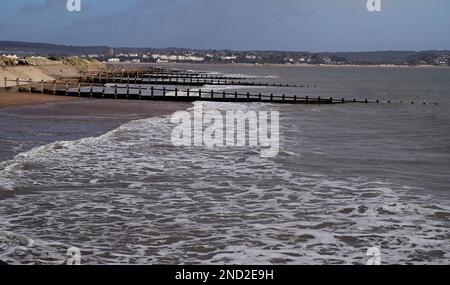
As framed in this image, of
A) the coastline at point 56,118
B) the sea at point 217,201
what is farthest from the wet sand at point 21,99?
the sea at point 217,201

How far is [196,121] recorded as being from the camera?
35.1 m

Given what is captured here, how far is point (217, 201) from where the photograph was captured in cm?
1363

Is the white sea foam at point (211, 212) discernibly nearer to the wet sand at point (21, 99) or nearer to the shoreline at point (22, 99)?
the shoreline at point (22, 99)

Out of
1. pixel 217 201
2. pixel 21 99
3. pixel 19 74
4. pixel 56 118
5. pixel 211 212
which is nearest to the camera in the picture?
pixel 211 212

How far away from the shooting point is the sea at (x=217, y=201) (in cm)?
993

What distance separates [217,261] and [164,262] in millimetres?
904

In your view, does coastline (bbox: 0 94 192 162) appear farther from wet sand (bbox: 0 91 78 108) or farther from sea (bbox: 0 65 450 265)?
sea (bbox: 0 65 450 265)

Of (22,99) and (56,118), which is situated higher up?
(22,99)

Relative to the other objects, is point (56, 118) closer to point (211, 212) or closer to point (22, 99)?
point (22, 99)

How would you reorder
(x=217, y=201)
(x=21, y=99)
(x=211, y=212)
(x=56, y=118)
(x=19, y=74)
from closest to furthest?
(x=211, y=212) → (x=217, y=201) → (x=56, y=118) → (x=21, y=99) → (x=19, y=74)

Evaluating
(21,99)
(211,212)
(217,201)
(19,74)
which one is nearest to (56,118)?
(21,99)

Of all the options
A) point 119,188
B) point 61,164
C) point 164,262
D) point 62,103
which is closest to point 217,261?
point 164,262
